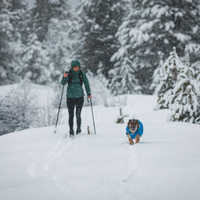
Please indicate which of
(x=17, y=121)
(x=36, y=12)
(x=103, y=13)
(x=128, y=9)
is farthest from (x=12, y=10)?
(x=17, y=121)

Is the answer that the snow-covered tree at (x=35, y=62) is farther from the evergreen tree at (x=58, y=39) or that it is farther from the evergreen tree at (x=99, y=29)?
the evergreen tree at (x=99, y=29)

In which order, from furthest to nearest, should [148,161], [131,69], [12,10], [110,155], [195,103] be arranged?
[12,10]
[131,69]
[195,103]
[110,155]
[148,161]

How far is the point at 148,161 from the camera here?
2154 mm

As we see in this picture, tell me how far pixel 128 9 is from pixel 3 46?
15807 millimetres

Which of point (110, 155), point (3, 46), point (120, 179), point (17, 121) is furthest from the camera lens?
point (3, 46)

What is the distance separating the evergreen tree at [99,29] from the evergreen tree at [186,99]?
13902 mm

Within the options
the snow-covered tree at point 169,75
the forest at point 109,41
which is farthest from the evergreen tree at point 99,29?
the snow-covered tree at point 169,75

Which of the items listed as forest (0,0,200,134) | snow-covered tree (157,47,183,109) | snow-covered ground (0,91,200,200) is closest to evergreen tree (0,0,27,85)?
forest (0,0,200,134)

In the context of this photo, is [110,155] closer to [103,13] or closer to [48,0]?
[103,13]

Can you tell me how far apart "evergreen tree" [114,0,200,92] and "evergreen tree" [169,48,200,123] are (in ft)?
33.6

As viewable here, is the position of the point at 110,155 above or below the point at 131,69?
below

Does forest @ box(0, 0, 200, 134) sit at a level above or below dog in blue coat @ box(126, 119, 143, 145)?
above

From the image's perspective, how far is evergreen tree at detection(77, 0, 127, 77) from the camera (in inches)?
719

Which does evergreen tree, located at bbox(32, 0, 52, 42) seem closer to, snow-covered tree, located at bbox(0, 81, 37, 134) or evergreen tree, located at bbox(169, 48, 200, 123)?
snow-covered tree, located at bbox(0, 81, 37, 134)
